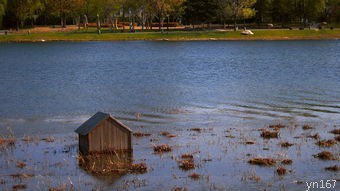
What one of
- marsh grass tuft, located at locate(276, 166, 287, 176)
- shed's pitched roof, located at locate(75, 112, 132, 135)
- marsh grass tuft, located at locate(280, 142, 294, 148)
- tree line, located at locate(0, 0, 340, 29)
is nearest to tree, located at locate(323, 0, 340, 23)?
tree line, located at locate(0, 0, 340, 29)

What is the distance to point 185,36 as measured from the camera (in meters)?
109

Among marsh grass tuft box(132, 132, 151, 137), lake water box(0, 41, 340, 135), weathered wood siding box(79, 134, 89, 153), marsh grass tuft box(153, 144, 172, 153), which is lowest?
lake water box(0, 41, 340, 135)

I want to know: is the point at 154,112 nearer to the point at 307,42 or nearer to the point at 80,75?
the point at 80,75

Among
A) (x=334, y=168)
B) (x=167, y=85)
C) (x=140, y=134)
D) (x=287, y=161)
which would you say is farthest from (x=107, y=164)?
(x=167, y=85)

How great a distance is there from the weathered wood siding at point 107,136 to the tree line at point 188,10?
98135 millimetres

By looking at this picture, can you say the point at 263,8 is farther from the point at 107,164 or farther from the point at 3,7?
the point at 107,164

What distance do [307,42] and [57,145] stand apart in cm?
8324

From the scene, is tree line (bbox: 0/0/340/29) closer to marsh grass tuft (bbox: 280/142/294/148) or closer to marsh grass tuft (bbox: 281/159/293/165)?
marsh grass tuft (bbox: 280/142/294/148)

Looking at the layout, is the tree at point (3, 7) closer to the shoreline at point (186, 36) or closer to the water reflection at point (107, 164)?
the shoreline at point (186, 36)

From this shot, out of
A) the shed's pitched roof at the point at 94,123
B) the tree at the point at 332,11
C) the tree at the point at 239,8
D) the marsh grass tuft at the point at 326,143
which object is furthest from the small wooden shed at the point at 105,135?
the tree at the point at 332,11

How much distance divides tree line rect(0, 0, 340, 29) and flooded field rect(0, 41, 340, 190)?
56426mm

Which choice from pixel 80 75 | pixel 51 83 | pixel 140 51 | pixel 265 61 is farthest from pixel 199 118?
pixel 140 51

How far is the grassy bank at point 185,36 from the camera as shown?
109m

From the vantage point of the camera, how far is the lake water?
1209 inches
